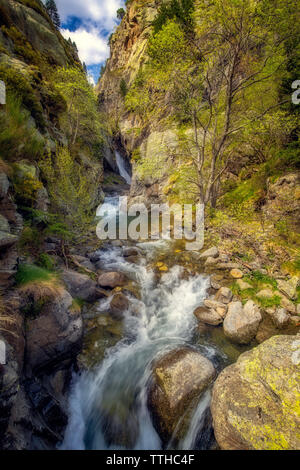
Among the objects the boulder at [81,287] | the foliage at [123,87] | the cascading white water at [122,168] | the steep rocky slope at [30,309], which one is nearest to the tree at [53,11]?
the foliage at [123,87]

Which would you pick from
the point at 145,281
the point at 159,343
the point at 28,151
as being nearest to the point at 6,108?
the point at 28,151

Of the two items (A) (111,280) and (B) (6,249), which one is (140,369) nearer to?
(A) (111,280)

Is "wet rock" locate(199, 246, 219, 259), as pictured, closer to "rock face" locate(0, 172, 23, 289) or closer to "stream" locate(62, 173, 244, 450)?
"stream" locate(62, 173, 244, 450)

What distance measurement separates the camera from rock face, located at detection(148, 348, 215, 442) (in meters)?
3.78

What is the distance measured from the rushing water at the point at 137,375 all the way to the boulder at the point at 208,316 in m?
0.24

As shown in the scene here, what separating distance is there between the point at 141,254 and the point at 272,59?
11428mm

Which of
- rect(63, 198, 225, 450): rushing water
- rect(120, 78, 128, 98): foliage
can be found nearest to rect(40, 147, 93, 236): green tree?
rect(63, 198, 225, 450): rushing water

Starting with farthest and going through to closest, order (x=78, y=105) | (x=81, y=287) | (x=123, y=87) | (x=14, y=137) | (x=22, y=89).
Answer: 1. (x=123, y=87)
2. (x=78, y=105)
3. (x=22, y=89)
4. (x=81, y=287)
5. (x=14, y=137)

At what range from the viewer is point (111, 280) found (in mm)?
7809

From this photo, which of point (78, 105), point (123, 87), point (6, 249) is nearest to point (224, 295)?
point (6, 249)

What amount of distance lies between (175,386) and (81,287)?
4384 millimetres

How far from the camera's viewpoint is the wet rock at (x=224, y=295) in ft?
21.4

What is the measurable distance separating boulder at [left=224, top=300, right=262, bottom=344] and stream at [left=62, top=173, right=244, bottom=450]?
446 mm

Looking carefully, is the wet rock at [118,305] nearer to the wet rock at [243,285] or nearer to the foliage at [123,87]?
the wet rock at [243,285]
